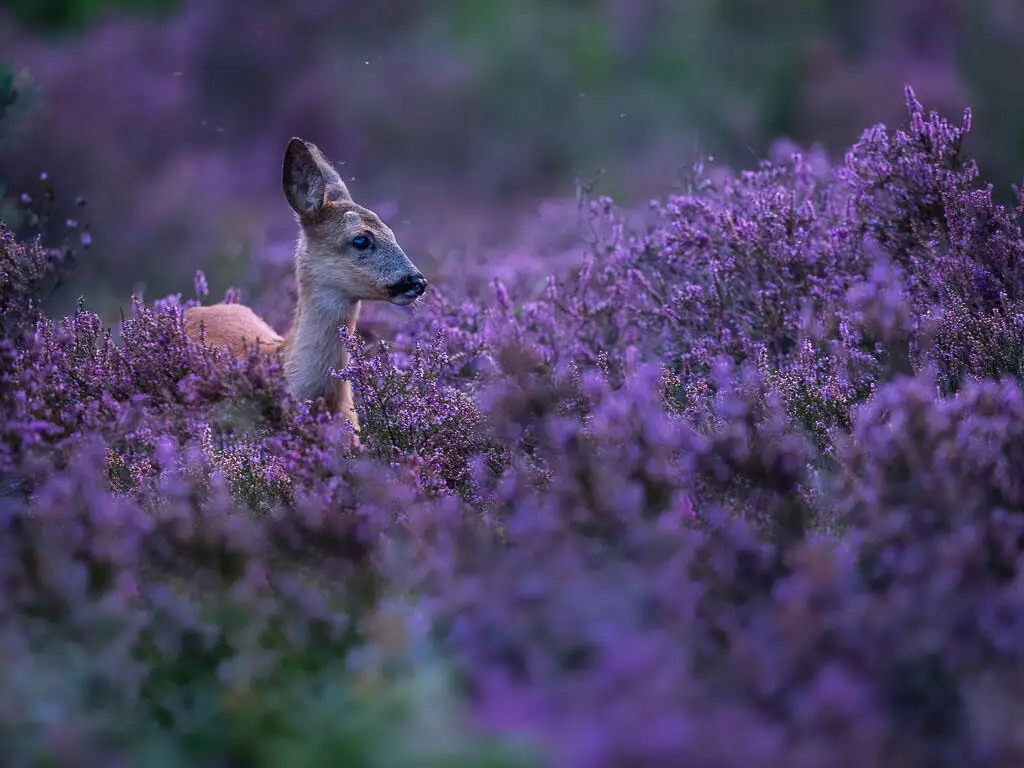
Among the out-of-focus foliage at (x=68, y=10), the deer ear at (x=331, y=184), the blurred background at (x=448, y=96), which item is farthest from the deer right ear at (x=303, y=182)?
the out-of-focus foliage at (x=68, y=10)

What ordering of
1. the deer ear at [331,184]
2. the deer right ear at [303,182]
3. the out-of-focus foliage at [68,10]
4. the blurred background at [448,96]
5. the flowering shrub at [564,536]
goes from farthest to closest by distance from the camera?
1. the out-of-focus foliage at [68,10]
2. the blurred background at [448,96]
3. the deer ear at [331,184]
4. the deer right ear at [303,182]
5. the flowering shrub at [564,536]

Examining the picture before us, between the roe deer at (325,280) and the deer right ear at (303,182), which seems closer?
the roe deer at (325,280)

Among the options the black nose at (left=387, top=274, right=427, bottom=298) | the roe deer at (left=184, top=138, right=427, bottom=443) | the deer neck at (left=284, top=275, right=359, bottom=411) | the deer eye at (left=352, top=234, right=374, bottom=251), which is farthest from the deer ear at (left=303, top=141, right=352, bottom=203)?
the black nose at (left=387, top=274, right=427, bottom=298)

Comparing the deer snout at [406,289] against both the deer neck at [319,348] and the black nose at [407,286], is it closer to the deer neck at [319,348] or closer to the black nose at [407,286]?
the black nose at [407,286]

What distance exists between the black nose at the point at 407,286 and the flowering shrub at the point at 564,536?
0.31m

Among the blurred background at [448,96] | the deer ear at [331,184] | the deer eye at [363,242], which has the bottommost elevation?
the deer eye at [363,242]

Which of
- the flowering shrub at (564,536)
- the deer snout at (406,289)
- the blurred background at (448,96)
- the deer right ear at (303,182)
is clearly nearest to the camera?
the flowering shrub at (564,536)

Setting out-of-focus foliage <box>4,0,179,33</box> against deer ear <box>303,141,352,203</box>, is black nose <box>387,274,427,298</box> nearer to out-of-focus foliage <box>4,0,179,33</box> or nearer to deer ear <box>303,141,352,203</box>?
deer ear <box>303,141,352,203</box>

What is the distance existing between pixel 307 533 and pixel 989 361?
9.04 feet

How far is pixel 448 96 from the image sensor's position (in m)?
22.4

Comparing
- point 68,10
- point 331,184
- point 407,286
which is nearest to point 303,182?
point 331,184

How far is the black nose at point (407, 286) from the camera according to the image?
612 cm

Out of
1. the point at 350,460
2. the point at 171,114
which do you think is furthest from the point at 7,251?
the point at 171,114

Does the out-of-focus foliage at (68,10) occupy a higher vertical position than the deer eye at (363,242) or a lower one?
higher
